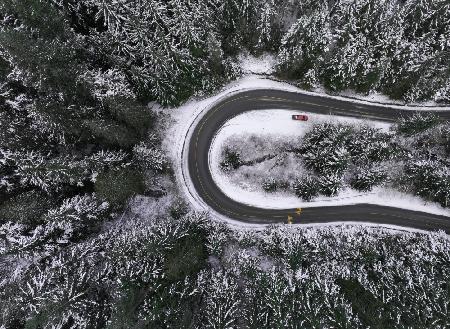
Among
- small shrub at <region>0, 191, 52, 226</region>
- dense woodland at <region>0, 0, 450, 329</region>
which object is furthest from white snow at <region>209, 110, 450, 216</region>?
small shrub at <region>0, 191, 52, 226</region>

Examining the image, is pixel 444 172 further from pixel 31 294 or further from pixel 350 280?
pixel 31 294

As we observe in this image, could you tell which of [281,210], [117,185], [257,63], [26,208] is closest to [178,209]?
[117,185]

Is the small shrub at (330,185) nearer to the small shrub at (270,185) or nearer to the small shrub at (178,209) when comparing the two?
the small shrub at (270,185)

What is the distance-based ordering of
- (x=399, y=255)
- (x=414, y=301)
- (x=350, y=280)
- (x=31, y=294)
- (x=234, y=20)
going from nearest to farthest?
(x=31, y=294), (x=414, y=301), (x=350, y=280), (x=399, y=255), (x=234, y=20)

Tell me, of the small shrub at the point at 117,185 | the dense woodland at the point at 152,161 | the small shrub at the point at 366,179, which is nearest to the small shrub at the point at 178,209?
the dense woodland at the point at 152,161

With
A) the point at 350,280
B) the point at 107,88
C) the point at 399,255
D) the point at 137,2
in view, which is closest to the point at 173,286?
the point at 350,280

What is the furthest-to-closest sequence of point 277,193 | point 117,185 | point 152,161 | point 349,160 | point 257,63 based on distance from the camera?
point 257,63
point 277,193
point 349,160
point 152,161
point 117,185

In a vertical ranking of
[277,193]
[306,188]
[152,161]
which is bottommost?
[277,193]

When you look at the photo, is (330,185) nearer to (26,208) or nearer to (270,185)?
(270,185)
